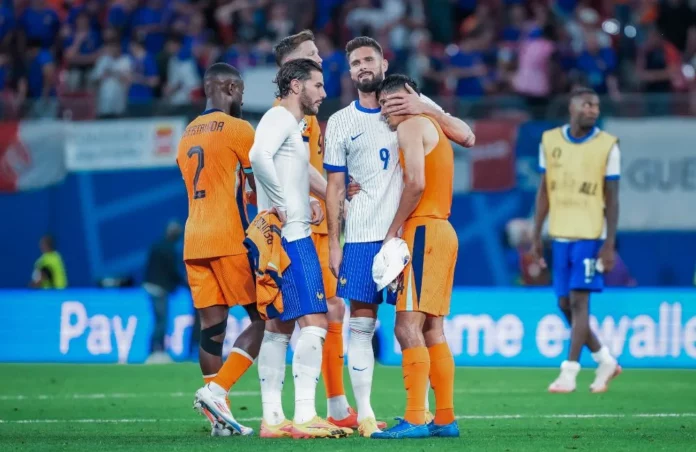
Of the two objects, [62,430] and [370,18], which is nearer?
[62,430]

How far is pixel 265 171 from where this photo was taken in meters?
8.09

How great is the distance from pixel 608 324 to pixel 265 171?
8.47 m

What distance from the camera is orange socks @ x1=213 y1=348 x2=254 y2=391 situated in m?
8.55

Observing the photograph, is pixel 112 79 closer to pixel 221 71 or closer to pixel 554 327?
pixel 554 327

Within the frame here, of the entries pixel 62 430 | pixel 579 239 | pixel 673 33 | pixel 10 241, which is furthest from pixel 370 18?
pixel 62 430

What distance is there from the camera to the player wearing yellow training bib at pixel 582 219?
11867mm

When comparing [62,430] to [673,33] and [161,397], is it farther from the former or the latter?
[673,33]

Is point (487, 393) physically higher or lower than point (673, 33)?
lower

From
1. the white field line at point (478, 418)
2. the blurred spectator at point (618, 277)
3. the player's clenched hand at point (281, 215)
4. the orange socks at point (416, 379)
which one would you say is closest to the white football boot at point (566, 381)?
the white field line at point (478, 418)

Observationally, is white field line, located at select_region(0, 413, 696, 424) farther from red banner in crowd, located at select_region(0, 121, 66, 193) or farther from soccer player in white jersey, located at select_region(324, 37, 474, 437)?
red banner in crowd, located at select_region(0, 121, 66, 193)

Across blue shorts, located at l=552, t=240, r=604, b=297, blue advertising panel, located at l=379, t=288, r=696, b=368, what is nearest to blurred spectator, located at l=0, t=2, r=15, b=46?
blue advertising panel, located at l=379, t=288, r=696, b=368

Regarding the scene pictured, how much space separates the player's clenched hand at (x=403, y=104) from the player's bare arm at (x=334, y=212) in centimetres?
54

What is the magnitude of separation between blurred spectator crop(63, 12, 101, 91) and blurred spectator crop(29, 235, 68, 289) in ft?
8.97

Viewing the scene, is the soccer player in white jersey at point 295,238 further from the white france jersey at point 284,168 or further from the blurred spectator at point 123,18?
the blurred spectator at point 123,18
